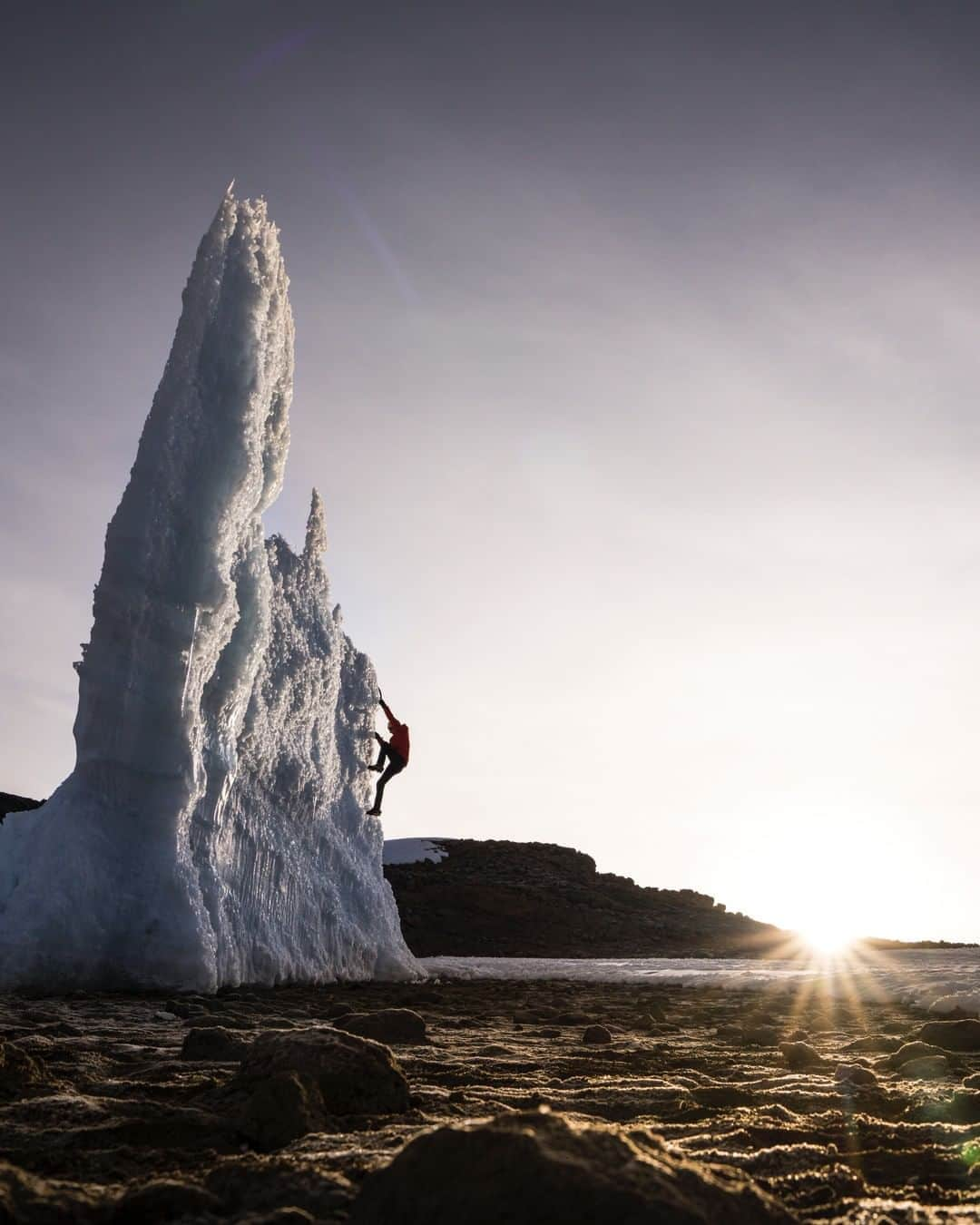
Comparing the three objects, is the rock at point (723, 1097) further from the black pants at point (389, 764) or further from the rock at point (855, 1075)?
the black pants at point (389, 764)

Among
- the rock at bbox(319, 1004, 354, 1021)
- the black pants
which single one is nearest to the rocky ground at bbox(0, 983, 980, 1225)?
the rock at bbox(319, 1004, 354, 1021)

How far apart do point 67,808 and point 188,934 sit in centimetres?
153

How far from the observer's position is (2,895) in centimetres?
852

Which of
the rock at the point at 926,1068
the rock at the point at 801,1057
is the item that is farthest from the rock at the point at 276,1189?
the rock at the point at 801,1057

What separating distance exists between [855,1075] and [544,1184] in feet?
10.9

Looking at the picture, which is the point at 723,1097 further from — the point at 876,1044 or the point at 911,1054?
the point at 876,1044

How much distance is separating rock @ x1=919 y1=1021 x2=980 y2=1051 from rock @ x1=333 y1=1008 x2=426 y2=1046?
2.93 m

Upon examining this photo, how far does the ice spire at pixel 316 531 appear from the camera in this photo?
13891mm

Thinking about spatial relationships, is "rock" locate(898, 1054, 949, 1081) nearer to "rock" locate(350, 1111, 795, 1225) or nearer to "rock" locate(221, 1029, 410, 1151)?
"rock" locate(221, 1029, 410, 1151)

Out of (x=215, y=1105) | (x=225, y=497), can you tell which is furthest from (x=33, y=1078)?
(x=225, y=497)

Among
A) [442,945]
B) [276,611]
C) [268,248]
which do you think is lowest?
[442,945]

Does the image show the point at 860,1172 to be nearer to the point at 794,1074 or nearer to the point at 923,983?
the point at 794,1074

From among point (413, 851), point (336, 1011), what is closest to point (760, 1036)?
point (336, 1011)

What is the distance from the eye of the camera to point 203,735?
992 centimetres
